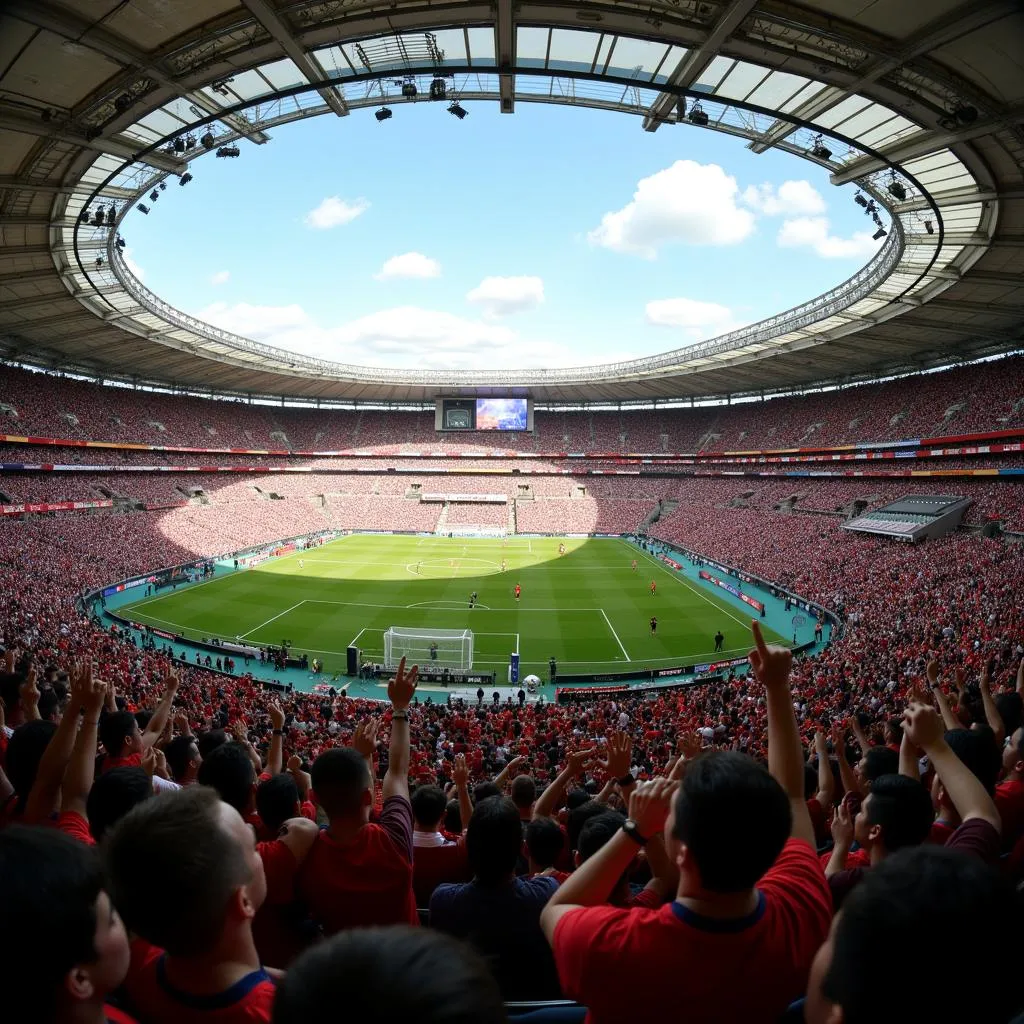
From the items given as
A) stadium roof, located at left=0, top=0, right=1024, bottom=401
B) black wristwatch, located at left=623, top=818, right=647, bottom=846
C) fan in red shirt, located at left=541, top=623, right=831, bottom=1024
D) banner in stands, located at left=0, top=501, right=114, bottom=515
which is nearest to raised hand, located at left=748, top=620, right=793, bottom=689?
fan in red shirt, located at left=541, top=623, right=831, bottom=1024

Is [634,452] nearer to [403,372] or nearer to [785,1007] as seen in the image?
[403,372]

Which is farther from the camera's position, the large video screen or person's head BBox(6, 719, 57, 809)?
the large video screen

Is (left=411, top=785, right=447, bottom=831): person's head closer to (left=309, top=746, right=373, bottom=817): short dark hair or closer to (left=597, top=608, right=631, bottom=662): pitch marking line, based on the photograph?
(left=309, top=746, right=373, bottom=817): short dark hair

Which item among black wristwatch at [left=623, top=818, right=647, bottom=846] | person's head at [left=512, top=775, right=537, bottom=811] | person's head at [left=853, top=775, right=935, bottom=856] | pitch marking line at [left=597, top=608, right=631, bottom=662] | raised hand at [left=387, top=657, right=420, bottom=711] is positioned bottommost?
pitch marking line at [left=597, top=608, right=631, bottom=662]

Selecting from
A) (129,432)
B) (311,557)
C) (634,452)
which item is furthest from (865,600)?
(129,432)

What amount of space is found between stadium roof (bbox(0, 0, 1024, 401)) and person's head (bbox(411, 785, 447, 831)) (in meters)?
13.6

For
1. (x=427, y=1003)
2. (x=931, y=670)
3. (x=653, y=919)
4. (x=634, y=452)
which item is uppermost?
(x=634, y=452)

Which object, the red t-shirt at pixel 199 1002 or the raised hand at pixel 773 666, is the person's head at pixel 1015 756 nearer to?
the raised hand at pixel 773 666

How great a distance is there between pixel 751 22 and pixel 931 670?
41.0 ft

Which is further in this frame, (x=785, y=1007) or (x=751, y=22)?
(x=751, y=22)

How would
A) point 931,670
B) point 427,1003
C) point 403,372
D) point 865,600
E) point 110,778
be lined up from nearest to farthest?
point 427,1003 < point 110,778 < point 931,670 < point 865,600 < point 403,372

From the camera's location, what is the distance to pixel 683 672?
2475 cm

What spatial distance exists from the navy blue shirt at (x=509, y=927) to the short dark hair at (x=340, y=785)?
63 centimetres

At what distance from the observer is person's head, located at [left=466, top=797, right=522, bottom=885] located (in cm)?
320
